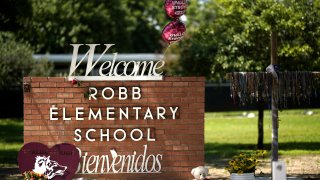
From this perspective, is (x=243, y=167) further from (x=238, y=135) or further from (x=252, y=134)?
(x=252, y=134)

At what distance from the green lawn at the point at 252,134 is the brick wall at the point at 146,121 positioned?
5.10 meters

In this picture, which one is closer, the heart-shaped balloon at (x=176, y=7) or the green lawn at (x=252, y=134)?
the heart-shaped balloon at (x=176, y=7)

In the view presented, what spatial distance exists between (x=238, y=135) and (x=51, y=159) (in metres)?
13.1

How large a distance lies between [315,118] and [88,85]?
18.0 m

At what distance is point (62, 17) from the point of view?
4297 cm

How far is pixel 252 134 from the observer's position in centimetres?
2316

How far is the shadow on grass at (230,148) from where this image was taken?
1643 cm

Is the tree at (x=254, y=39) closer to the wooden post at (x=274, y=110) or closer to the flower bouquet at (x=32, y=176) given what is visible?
the wooden post at (x=274, y=110)

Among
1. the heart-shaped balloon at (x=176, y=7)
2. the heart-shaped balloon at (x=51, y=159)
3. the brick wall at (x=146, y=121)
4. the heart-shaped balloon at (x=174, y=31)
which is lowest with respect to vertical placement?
the heart-shaped balloon at (x=51, y=159)

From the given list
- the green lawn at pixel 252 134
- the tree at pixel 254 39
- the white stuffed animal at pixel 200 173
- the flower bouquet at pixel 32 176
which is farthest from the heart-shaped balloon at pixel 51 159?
the tree at pixel 254 39

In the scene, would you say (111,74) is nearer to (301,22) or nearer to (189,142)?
(189,142)

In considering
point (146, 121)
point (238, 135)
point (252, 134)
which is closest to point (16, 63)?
point (238, 135)

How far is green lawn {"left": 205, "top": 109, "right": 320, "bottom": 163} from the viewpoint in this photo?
1795 centimetres

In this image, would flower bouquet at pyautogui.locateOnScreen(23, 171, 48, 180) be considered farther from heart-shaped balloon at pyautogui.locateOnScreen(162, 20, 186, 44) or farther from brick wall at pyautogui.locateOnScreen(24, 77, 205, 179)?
heart-shaped balloon at pyautogui.locateOnScreen(162, 20, 186, 44)
